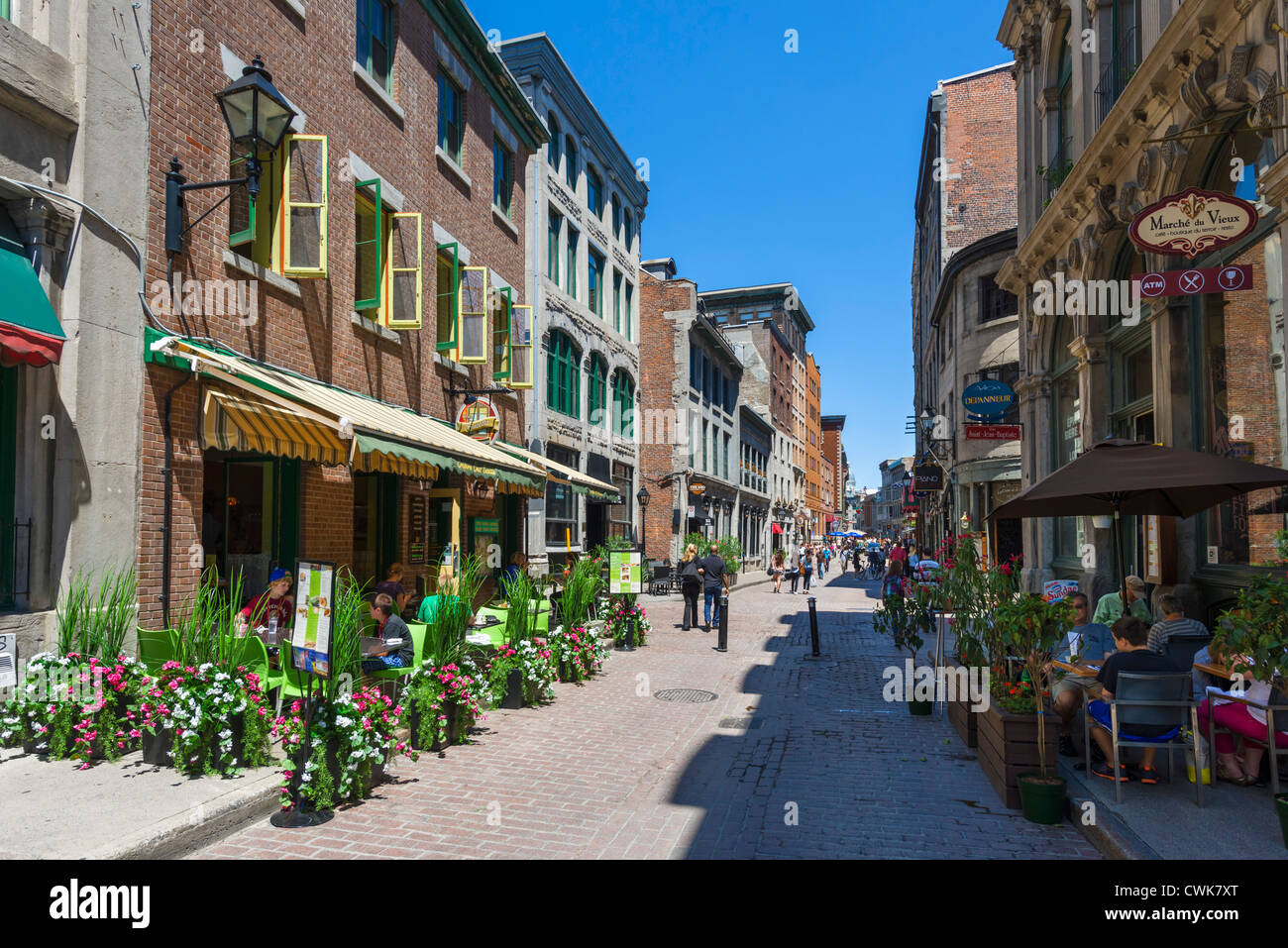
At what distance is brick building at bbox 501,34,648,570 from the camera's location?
63.7ft

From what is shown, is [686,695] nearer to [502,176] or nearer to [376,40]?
[376,40]

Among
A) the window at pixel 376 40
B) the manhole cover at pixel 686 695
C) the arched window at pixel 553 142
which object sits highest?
the arched window at pixel 553 142

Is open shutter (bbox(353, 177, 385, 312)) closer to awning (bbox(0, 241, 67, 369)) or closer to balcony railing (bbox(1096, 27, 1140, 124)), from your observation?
awning (bbox(0, 241, 67, 369))

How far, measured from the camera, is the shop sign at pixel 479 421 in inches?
566

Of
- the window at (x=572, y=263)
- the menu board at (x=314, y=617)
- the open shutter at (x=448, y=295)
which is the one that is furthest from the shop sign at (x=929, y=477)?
the menu board at (x=314, y=617)

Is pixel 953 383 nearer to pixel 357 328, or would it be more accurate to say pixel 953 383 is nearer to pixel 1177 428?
pixel 1177 428

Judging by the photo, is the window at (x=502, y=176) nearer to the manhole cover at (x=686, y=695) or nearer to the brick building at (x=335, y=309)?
the brick building at (x=335, y=309)

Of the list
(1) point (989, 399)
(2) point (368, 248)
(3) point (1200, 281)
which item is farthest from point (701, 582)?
(3) point (1200, 281)

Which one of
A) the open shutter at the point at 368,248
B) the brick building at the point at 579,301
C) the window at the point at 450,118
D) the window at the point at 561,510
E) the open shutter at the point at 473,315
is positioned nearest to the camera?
the open shutter at the point at 368,248

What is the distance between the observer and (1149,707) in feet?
19.1

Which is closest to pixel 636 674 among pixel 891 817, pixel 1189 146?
pixel 891 817

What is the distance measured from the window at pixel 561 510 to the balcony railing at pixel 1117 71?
12885 millimetres

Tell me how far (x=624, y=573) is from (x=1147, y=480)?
820 cm

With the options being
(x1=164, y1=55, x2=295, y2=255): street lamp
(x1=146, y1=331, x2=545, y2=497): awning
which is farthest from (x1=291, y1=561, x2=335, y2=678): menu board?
(x1=164, y1=55, x2=295, y2=255): street lamp
